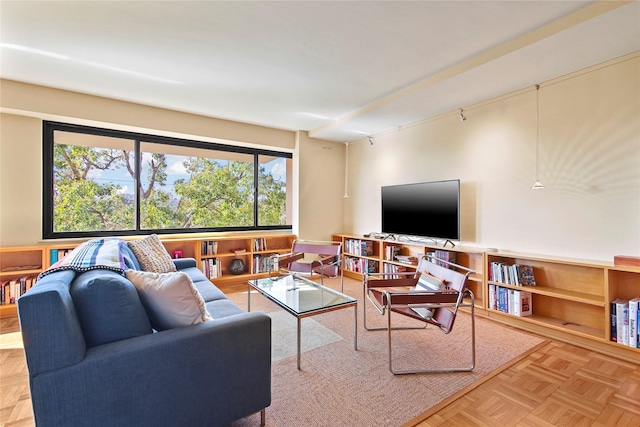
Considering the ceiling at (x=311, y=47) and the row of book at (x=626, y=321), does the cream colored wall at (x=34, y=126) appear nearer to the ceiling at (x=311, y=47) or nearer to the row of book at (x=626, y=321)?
the ceiling at (x=311, y=47)

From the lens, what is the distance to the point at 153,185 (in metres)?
4.45

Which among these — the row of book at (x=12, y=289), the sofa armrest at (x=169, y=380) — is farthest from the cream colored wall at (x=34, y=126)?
the sofa armrest at (x=169, y=380)

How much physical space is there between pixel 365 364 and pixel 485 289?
70.8 inches

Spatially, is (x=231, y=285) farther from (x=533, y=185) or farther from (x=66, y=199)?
(x=533, y=185)

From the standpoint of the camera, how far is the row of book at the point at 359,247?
4895mm

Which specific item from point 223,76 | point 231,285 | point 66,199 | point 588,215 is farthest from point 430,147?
point 66,199

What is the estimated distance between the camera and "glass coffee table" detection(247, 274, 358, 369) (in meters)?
2.38

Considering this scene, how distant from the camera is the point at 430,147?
14.0ft

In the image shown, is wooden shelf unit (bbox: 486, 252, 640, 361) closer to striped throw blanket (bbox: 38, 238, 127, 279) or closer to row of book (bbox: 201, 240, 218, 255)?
striped throw blanket (bbox: 38, 238, 127, 279)

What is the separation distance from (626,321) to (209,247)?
4.76 metres

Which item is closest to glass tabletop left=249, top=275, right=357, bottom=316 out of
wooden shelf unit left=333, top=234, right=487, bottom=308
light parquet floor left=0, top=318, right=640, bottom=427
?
light parquet floor left=0, top=318, right=640, bottom=427

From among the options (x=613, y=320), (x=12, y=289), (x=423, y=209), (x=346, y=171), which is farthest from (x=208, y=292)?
(x=346, y=171)

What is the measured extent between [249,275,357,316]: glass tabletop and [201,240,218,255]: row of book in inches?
66.9

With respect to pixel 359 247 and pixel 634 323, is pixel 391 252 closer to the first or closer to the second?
pixel 359 247
